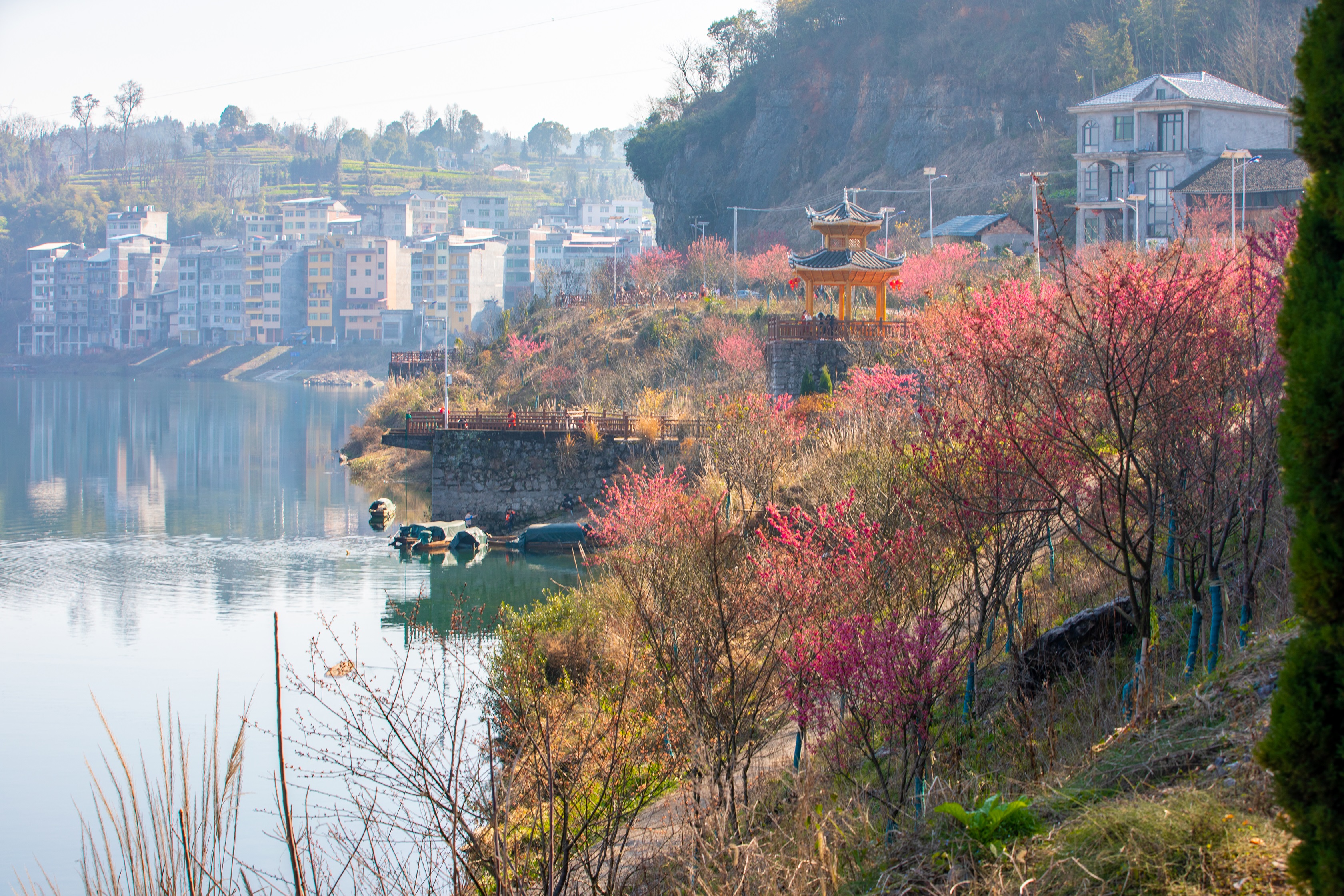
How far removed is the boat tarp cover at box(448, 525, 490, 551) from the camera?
97.3 feet

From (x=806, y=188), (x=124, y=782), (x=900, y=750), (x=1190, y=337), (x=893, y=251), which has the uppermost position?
(x=806, y=188)

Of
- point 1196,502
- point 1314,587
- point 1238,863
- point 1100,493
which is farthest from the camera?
point 1196,502

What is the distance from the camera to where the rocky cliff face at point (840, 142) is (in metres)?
56.5

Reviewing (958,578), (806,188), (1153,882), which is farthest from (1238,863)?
(806,188)

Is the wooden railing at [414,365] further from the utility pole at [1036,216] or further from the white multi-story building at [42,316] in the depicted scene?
the white multi-story building at [42,316]

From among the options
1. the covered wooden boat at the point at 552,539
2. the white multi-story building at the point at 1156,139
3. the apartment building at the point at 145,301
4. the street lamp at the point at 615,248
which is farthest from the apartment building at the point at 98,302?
the covered wooden boat at the point at 552,539

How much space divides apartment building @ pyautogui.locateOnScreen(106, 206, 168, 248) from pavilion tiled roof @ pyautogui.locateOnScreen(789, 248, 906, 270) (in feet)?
331

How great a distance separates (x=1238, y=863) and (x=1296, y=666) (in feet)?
4.59

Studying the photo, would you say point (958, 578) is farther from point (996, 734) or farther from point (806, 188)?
point (806, 188)

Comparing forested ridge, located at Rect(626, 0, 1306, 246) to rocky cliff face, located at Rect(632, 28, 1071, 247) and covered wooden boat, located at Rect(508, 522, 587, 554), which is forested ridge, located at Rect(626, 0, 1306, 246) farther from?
covered wooden boat, located at Rect(508, 522, 587, 554)

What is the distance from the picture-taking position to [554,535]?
29.0 m

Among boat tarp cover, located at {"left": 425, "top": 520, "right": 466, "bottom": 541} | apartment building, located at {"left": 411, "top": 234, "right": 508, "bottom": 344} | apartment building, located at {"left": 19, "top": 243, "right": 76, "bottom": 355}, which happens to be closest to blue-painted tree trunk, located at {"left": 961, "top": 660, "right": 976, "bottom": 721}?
boat tarp cover, located at {"left": 425, "top": 520, "right": 466, "bottom": 541}

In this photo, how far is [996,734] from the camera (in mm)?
8898

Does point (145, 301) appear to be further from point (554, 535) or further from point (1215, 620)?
point (1215, 620)
